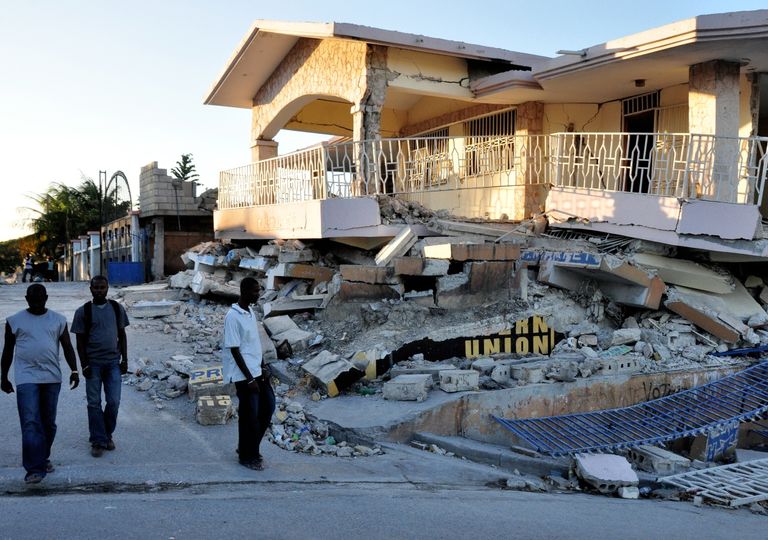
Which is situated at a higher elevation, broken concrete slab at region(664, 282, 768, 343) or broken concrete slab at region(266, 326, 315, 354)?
broken concrete slab at region(664, 282, 768, 343)

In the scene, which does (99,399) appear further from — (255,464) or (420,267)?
(420,267)

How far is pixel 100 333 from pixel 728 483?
204 inches

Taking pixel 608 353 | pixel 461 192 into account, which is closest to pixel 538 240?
pixel 608 353

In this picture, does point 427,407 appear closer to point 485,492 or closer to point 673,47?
point 485,492

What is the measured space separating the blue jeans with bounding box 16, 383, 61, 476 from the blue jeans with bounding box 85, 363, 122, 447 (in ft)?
1.13

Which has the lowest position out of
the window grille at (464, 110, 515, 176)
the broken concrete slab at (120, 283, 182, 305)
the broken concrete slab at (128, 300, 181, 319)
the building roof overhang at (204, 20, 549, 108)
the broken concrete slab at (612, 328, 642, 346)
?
the broken concrete slab at (120, 283, 182, 305)

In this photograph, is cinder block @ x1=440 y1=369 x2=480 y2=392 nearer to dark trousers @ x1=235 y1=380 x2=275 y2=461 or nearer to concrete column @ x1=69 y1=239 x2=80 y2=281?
dark trousers @ x1=235 y1=380 x2=275 y2=461

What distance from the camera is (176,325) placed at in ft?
32.9

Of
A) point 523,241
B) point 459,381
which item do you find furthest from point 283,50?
point 459,381

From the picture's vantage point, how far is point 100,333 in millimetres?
4914

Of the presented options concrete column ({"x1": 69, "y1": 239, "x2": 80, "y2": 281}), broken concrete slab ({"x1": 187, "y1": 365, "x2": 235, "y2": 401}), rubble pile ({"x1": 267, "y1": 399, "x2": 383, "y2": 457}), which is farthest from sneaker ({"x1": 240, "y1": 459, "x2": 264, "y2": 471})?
concrete column ({"x1": 69, "y1": 239, "x2": 80, "y2": 281})

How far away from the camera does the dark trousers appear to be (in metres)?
4.82

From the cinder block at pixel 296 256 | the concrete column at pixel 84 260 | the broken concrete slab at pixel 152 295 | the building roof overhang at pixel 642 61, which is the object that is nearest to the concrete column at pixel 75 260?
the concrete column at pixel 84 260

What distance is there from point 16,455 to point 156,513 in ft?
5.83
